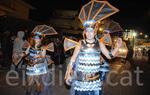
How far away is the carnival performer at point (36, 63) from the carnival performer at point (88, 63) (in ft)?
7.87

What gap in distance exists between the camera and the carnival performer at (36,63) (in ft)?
25.8

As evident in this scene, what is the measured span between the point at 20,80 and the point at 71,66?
6.12 meters

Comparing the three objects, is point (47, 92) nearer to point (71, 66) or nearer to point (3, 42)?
point (71, 66)

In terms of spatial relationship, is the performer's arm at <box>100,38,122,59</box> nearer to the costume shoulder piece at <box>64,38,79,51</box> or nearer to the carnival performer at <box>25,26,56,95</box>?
the costume shoulder piece at <box>64,38,79,51</box>

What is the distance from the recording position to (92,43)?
5.55 metres

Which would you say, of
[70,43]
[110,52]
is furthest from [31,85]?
[110,52]

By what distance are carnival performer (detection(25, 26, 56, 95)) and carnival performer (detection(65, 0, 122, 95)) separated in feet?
7.87

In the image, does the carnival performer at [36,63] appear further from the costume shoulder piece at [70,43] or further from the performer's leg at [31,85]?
the costume shoulder piece at [70,43]

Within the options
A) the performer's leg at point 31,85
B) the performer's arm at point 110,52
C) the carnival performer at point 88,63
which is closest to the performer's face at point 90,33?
the carnival performer at point 88,63

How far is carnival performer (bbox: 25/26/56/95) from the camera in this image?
7.88 metres

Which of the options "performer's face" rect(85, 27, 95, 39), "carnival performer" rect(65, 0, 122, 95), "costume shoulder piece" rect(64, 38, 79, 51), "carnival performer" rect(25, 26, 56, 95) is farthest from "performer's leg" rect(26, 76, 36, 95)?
"performer's face" rect(85, 27, 95, 39)

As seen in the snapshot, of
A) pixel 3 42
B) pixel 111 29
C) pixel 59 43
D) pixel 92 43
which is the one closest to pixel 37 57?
pixel 111 29

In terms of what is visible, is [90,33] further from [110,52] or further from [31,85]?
[31,85]

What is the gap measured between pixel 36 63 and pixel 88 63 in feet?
8.99
